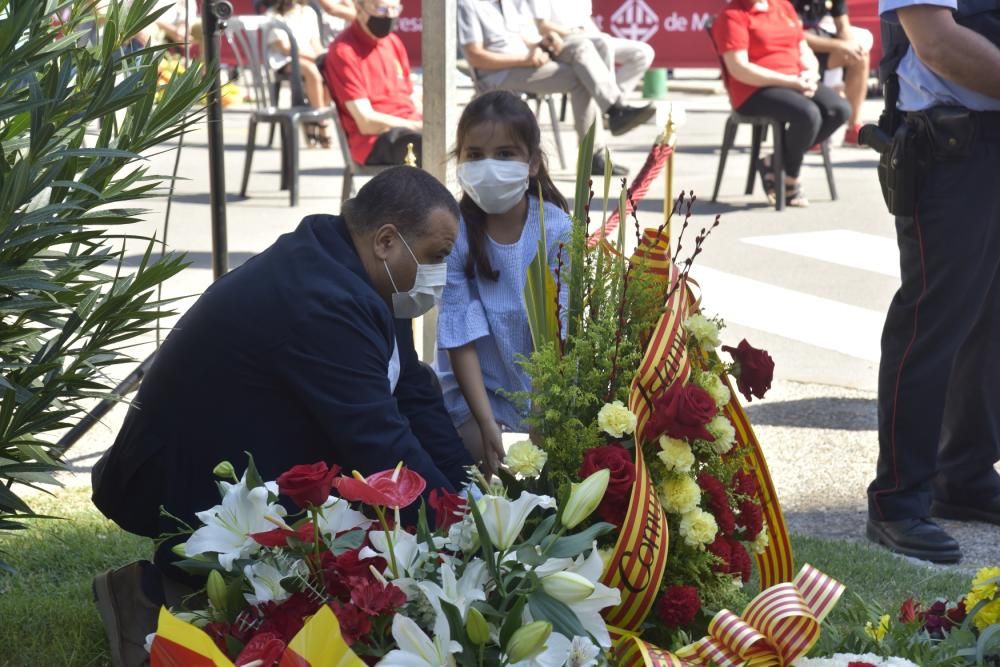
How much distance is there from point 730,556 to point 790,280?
16.8ft

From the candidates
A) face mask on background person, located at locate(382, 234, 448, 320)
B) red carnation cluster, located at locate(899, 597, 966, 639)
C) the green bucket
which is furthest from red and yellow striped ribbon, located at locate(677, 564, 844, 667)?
the green bucket

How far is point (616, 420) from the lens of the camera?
8.13 feet

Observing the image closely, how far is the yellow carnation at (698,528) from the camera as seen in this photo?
2.52 m

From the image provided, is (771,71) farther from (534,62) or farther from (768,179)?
(534,62)

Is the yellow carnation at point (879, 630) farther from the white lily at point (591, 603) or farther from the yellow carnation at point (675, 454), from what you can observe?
the white lily at point (591, 603)

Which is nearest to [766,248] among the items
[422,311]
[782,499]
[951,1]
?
[782,499]

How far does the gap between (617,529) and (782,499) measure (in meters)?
2.11

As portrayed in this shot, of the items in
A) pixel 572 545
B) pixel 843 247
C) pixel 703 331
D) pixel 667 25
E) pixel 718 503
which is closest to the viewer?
pixel 572 545

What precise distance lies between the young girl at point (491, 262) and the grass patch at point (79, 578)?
97 cm

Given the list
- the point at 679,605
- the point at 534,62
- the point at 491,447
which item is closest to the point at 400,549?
the point at 679,605

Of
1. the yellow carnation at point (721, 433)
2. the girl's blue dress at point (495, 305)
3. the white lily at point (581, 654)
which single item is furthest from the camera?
the girl's blue dress at point (495, 305)

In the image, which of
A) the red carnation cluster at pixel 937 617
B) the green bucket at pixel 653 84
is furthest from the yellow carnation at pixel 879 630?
the green bucket at pixel 653 84

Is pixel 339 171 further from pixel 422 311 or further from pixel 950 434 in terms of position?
pixel 422 311

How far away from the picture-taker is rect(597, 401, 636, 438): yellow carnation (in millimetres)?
2479
